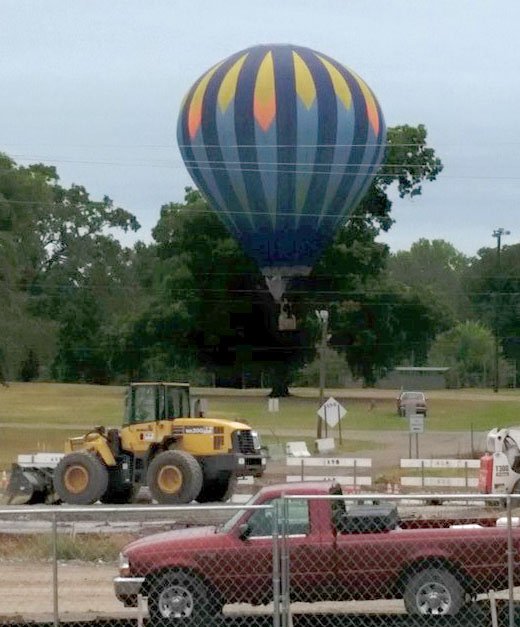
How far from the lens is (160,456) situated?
33.6 meters

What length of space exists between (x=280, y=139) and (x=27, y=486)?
26848mm

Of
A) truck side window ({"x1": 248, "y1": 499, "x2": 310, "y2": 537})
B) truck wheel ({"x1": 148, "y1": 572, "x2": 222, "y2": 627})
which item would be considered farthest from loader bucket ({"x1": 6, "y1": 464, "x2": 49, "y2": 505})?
truck wheel ({"x1": 148, "y1": 572, "x2": 222, "y2": 627})

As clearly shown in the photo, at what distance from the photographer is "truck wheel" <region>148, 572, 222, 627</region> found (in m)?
14.3

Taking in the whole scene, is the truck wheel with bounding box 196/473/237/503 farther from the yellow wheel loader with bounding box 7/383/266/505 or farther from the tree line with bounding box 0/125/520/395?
the tree line with bounding box 0/125/520/395

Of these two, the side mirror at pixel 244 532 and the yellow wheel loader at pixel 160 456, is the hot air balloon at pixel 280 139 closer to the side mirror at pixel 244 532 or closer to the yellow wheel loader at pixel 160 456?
the yellow wheel loader at pixel 160 456

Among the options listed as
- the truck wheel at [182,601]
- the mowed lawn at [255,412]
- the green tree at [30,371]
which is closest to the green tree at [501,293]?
the mowed lawn at [255,412]

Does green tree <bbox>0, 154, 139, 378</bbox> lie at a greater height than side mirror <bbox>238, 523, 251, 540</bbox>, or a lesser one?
greater

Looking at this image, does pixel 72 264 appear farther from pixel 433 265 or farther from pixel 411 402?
pixel 433 265

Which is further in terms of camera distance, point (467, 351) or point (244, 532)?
point (467, 351)

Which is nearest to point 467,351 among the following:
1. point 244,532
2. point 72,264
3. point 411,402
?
point 72,264

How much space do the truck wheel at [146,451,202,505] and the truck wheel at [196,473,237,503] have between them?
0.82 m

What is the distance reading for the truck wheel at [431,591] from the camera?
46.3ft

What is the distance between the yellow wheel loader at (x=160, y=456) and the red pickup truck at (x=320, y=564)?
1811cm

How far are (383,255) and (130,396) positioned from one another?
59.7 meters
